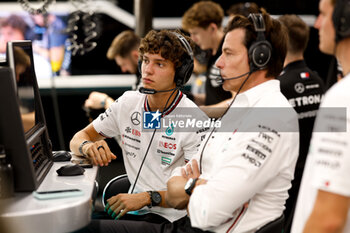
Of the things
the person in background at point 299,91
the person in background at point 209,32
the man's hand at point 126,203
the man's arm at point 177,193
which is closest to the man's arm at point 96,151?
the man's hand at point 126,203

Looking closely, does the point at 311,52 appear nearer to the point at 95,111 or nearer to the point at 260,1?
the point at 260,1

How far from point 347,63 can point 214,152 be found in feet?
1.80

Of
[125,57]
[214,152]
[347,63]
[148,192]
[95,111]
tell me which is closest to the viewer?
[347,63]

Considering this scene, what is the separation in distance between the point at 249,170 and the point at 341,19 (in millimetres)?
488

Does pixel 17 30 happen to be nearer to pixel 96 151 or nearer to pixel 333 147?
pixel 96 151

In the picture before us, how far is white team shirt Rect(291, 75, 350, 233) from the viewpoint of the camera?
0.99m

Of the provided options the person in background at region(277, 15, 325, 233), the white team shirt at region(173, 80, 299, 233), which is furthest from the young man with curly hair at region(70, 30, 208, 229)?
the person in background at region(277, 15, 325, 233)

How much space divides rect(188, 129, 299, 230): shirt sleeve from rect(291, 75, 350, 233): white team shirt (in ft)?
0.77

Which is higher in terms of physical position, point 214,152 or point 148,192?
point 214,152

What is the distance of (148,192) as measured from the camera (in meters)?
1.71

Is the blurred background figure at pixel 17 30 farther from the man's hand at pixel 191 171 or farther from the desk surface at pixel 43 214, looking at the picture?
the desk surface at pixel 43 214

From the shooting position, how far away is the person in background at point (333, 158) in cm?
99

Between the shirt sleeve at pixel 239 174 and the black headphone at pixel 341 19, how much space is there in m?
0.37

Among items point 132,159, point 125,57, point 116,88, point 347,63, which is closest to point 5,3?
point 116,88
